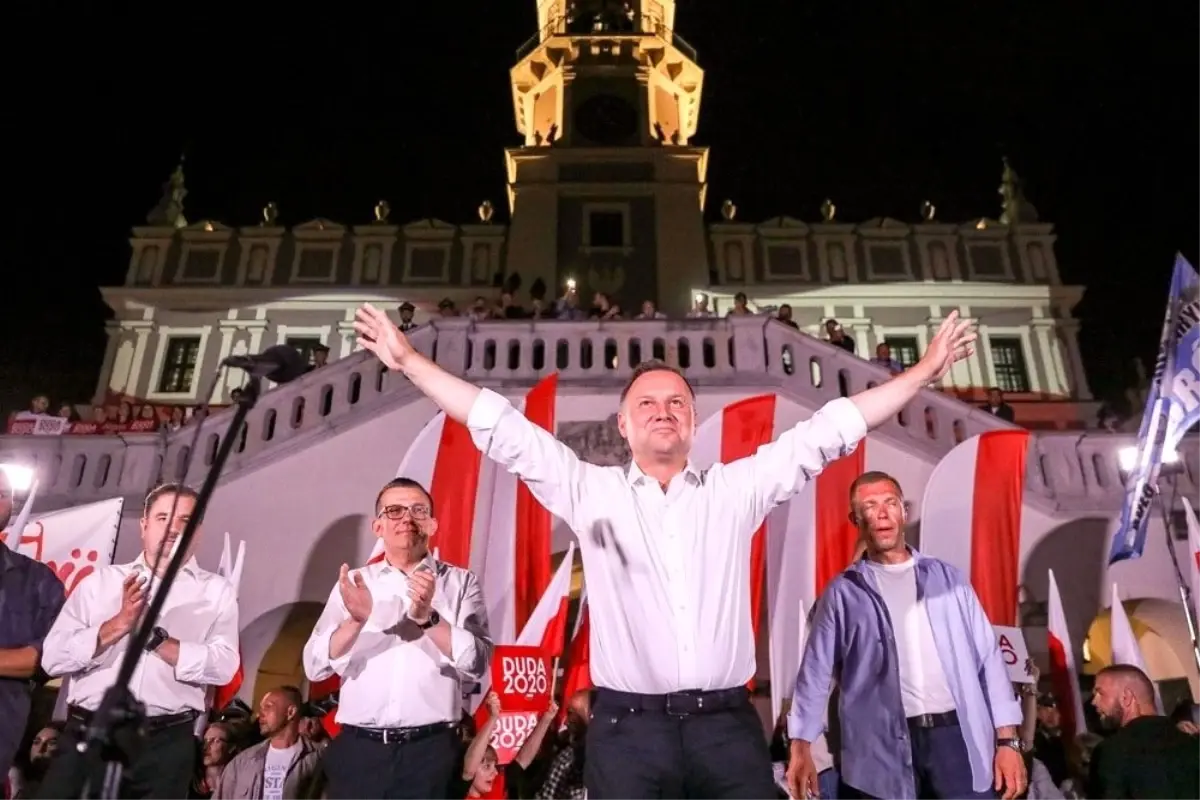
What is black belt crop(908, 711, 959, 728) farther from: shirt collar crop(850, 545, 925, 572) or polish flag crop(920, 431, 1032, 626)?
polish flag crop(920, 431, 1032, 626)

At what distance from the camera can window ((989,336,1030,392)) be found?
21516 mm

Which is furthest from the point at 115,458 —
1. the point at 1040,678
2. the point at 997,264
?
the point at 997,264

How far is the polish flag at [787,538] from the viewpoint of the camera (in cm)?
846

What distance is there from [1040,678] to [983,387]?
11.9m

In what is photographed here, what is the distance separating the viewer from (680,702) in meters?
2.66

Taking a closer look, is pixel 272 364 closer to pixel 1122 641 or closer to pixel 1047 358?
pixel 1122 641

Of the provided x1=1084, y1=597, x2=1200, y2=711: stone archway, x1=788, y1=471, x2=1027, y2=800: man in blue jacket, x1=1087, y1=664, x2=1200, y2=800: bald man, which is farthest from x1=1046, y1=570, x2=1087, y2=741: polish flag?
x1=788, y1=471, x2=1027, y2=800: man in blue jacket

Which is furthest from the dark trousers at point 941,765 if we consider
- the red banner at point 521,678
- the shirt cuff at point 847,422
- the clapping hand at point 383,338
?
the red banner at point 521,678

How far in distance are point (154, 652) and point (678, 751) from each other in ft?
8.44

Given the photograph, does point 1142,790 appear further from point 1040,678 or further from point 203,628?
point 1040,678

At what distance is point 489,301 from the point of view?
2155 cm

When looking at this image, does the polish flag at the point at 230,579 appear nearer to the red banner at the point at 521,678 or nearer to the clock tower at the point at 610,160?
the red banner at the point at 521,678

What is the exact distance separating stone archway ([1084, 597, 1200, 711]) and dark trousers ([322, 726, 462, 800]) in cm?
902

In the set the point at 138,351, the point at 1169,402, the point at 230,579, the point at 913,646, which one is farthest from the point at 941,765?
the point at 138,351
